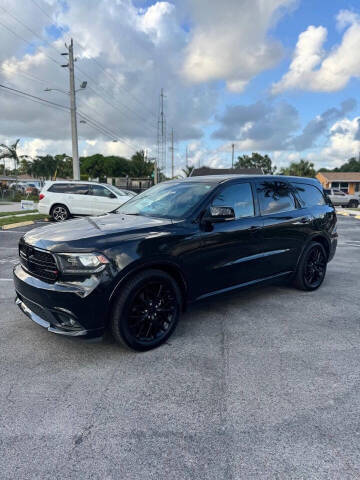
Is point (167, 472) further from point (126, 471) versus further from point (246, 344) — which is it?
point (246, 344)

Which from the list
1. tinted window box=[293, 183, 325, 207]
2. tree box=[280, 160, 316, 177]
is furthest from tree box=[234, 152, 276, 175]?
tinted window box=[293, 183, 325, 207]

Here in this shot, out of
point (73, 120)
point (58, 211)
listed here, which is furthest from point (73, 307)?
point (73, 120)

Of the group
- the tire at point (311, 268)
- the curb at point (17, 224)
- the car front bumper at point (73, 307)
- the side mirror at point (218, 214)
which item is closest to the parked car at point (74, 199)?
the curb at point (17, 224)

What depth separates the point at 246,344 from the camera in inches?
138

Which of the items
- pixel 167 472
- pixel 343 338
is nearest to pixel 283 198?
pixel 343 338

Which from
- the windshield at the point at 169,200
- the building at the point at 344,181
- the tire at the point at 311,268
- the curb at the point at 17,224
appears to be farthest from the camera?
the building at the point at 344,181

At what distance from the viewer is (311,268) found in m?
5.23

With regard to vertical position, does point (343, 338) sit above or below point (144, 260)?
below

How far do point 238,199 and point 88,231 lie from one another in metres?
1.86

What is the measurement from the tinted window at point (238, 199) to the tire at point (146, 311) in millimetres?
1149

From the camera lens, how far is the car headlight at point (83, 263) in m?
2.94

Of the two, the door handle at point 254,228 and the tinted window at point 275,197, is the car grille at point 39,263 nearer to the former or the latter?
the door handle at point 254,228

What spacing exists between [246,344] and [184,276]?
0.94 m

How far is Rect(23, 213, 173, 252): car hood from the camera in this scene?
9.90ft
